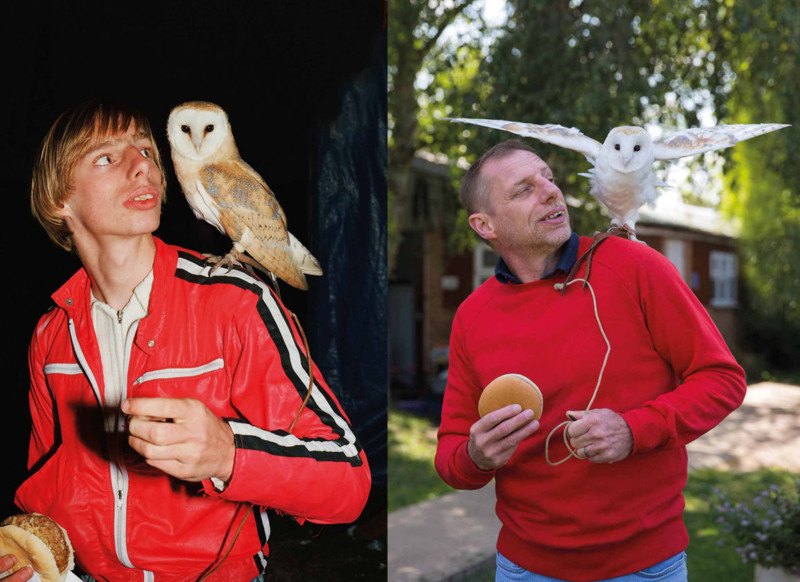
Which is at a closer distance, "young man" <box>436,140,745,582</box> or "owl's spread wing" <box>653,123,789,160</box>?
"young man" <box>436,140,745,582</box>

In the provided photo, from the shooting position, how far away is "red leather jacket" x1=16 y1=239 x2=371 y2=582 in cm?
169

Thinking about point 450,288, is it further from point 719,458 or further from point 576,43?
point 576,43

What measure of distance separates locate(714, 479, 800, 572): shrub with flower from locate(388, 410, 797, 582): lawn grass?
0.20 metres

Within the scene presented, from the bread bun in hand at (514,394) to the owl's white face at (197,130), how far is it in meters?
0.88

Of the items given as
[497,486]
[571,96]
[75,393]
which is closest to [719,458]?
[571,96]

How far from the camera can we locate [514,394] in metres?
1.61

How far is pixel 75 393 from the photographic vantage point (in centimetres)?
172

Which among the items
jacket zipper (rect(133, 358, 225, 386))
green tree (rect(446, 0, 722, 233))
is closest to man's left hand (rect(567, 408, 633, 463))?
Answer: jacket zipper (rect(133, 358, 225, 386))

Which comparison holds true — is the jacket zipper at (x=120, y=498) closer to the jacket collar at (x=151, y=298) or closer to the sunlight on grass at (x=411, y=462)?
the jacket collar at (x=151, y=298)

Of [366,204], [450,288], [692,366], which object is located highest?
[366,204]

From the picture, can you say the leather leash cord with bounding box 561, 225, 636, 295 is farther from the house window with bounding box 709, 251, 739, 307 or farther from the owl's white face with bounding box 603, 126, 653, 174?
the house window with bounding box 709, 251, 739, 307

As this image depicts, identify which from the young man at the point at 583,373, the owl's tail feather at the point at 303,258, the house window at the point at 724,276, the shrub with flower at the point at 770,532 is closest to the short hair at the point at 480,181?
the young man at the point at 583,373

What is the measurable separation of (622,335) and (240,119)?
42.4 inches

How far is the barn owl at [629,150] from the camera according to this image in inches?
71.5
